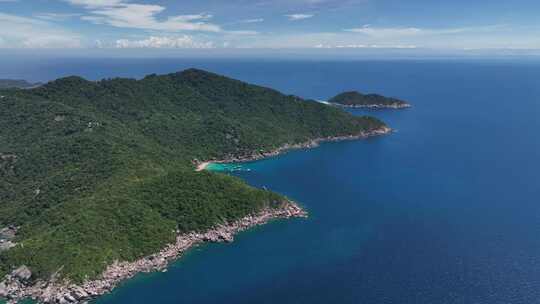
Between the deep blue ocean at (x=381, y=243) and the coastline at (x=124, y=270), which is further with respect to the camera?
the deep blue ocean at (x=381, y=243)

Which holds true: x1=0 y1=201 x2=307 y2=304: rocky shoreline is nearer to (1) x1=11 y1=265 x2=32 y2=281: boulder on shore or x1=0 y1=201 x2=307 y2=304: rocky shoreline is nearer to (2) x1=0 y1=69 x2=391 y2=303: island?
(1) x1=11 y1=265 x2=32 y2=281: boulder on shore

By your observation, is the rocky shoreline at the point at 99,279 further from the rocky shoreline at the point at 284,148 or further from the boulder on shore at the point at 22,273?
the rocky shoreline at the point at 284,148

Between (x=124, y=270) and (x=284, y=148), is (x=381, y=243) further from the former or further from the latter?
(x=284, y=148)

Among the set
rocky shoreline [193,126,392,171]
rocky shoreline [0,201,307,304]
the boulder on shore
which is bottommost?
rocky shoreline [0,201,307,304]

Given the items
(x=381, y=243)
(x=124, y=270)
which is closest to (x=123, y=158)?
(x=124, y=270)

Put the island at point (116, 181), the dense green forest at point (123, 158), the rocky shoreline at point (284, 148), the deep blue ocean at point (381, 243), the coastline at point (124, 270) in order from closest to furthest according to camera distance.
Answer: the coastline at point (124, 270), the deep blue ocean at point (381, 243), the island at point (116, 181), the dense green forest at point (123, 158), the rocky shoreline at point (284, 148)

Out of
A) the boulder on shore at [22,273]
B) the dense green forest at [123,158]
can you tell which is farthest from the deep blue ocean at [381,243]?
the boulder on shore at [22,273]

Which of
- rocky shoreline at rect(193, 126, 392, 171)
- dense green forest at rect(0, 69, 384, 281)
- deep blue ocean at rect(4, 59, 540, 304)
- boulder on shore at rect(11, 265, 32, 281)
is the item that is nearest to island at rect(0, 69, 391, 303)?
boulder on shore at rect(11, 265, 32, 281)
